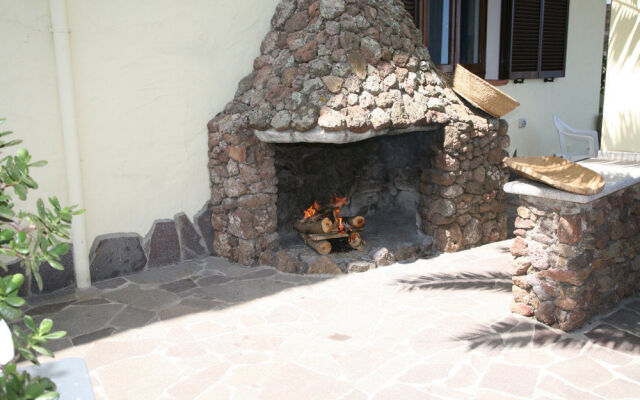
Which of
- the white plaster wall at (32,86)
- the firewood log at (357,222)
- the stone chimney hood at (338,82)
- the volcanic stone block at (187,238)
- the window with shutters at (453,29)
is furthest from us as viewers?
the window with shutters at (453,29)

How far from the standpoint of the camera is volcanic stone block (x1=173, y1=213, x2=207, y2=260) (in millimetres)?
6586

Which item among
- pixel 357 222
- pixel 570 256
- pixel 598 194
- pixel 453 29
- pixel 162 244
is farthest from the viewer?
pixel 453 29

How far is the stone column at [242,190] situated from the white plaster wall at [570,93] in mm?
4447

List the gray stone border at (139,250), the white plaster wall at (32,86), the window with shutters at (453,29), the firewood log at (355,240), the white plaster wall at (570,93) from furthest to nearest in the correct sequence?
the white plaster wall at (570,93), the window with shutters at (453,29), the firewood log at (355,240), the gray stone border at (139,250), the white plaster wall at (32,86)

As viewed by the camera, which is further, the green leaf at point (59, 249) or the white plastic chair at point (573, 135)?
the white plastic chair at point (573, 135)

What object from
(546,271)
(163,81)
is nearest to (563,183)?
A: (546,271)

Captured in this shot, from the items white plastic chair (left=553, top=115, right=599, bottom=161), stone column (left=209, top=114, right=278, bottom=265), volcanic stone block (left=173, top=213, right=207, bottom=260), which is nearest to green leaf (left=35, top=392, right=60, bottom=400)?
stone column (left=209, top=114, right=278, bottom=265)

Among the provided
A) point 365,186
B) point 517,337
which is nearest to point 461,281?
point 517,337

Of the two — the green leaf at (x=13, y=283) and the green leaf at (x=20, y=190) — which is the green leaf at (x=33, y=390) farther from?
the green leaf at (x=20, y=190)

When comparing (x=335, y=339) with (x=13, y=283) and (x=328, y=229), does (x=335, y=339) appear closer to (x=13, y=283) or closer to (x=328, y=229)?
(x=328, y=229)

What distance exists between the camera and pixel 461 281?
594 cm

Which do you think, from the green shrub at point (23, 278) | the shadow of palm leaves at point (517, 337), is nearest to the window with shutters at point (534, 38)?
the shadow of palm leaves at point (517, 337)

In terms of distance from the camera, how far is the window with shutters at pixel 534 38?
27.7 ft

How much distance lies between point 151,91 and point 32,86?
1.21m
